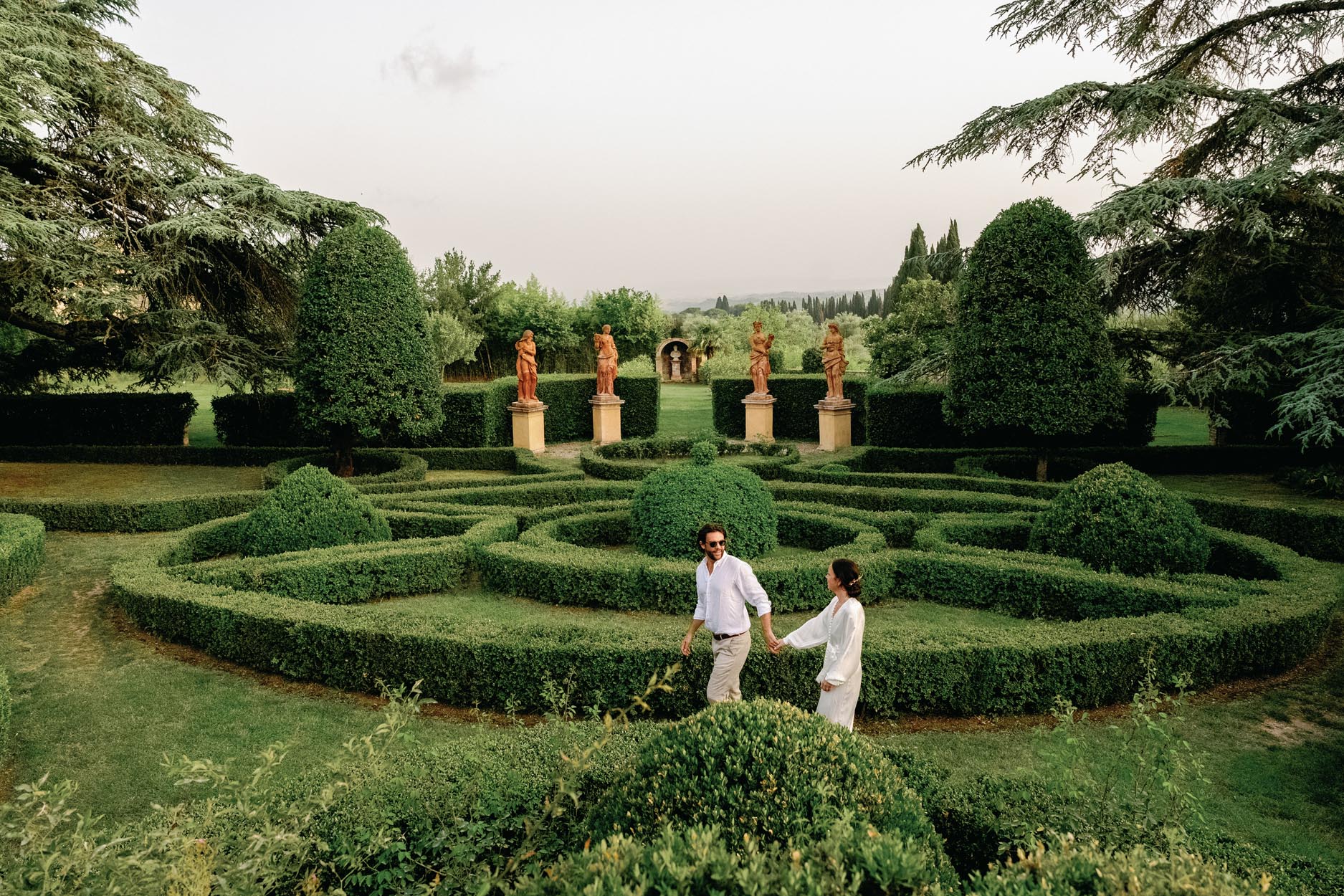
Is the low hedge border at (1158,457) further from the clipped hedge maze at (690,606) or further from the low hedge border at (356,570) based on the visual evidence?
the low hedge border at (356,570)

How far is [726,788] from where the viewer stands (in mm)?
3166

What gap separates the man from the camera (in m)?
5.55

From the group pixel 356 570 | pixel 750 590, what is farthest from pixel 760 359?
pixel 750 590

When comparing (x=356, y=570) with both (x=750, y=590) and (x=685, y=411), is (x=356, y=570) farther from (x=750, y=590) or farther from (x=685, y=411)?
(x=685, y=411)

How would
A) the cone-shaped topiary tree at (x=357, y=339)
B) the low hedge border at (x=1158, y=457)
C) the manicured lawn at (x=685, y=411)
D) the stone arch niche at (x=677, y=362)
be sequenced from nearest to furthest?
the cone-shaped topiary tree at (x=357, y=339), the low hedge border at (x=1158, y=457), the manicured lawn at (x=685, y=411), the stone arch niche at (x=677, y=362)

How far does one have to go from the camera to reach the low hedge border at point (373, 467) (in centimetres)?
1479

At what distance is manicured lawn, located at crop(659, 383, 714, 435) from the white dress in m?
18.3

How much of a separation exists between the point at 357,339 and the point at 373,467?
3174 mm

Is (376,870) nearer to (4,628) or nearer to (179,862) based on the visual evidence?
(179,862)

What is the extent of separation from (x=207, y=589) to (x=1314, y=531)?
41.0 feet

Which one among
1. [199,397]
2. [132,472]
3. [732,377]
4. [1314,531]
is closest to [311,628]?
[1314,531]

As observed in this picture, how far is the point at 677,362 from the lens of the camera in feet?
168

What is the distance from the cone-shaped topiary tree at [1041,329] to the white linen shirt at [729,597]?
35.0 feet

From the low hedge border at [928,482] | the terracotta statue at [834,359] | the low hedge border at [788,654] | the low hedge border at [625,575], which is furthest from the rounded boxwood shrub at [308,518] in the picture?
the terracotta statue at [834,359]
